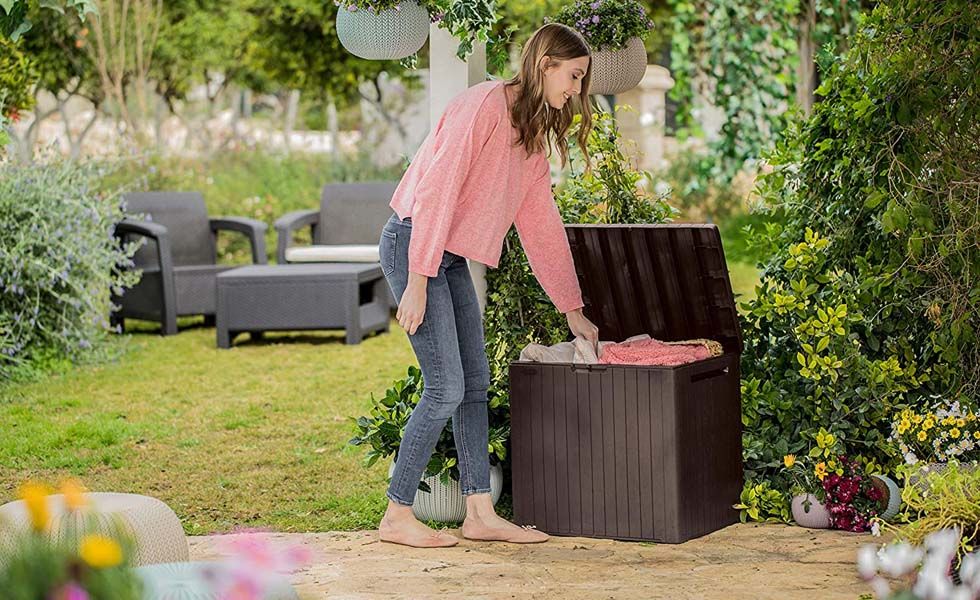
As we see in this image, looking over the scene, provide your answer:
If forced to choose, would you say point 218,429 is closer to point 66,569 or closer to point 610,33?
point 610,33

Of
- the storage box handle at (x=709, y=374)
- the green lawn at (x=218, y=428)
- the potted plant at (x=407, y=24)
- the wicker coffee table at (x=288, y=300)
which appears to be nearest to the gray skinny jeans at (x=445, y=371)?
the green lawn at (x=218, y=428)

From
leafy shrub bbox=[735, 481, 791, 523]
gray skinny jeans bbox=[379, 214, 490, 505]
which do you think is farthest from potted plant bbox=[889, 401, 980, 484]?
gray skinny jeans bbox=[379, 214, 490, 505]

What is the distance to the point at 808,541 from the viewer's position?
3.90m

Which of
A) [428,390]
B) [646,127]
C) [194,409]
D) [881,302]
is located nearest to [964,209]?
[881,302]

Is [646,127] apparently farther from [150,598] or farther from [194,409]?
[150,598]

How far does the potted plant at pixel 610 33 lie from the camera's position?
4.48m

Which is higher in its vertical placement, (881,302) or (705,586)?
(881,302)

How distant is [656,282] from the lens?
163 inches

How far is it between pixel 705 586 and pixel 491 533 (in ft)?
2.30

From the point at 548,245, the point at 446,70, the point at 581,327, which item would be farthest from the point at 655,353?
the point at 446,70

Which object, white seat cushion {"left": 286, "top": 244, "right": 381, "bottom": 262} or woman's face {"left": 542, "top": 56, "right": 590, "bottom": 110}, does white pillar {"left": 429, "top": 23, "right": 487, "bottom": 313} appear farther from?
white seat cushion {"left": 286, "top": 244, "right": 381, "bottom": 262}

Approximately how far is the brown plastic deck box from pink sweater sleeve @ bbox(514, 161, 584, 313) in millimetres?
185

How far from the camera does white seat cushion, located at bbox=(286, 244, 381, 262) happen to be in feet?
27.8

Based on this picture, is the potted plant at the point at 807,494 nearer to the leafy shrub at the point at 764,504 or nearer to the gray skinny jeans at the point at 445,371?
the leafy shrub at the point at 764,504
